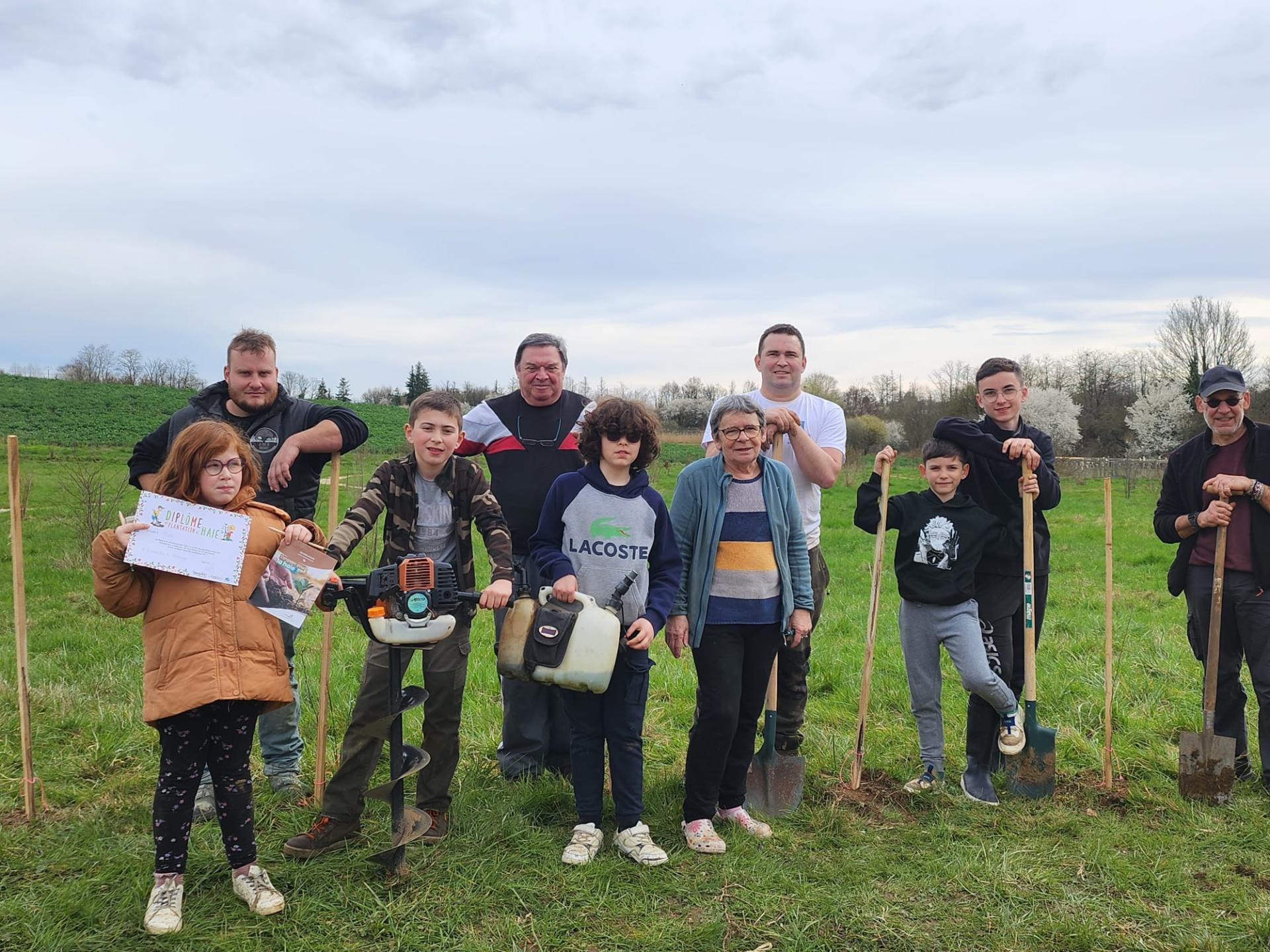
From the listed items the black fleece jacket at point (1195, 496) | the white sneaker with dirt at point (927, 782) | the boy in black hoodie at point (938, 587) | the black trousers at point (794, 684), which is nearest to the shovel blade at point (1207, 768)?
the black fleece jacket at point (1195, 496)

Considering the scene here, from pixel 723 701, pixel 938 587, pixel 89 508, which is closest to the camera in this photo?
pixel 723 701

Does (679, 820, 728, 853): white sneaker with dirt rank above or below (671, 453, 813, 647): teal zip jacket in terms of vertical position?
below

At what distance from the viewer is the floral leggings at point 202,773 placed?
3.14 meters

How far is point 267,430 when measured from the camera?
408cm

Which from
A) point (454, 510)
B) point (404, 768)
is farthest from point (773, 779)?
point (454, 510)

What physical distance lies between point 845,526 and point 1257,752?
38.5 feet

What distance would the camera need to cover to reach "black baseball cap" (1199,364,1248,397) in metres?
4.62

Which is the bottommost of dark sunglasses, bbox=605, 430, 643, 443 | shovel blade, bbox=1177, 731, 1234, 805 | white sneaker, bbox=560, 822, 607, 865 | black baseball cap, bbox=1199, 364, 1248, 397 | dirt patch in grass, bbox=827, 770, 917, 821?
dirt patch in grass, bbox=827, 770, 917, 821

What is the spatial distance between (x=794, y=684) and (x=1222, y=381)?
9.35ft

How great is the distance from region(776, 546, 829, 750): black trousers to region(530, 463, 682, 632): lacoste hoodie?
1.18 m

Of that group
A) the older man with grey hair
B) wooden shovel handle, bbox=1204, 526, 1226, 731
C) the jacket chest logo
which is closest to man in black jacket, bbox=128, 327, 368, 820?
the jacket chest logo

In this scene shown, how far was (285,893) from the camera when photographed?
335cm

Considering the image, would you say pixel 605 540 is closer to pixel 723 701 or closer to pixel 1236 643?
pixel 723 701

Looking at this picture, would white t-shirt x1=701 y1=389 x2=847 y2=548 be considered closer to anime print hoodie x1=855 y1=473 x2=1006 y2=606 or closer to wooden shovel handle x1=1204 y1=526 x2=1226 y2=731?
anime print hoodie x1=855 y1=473 x2=1006 y2=606
